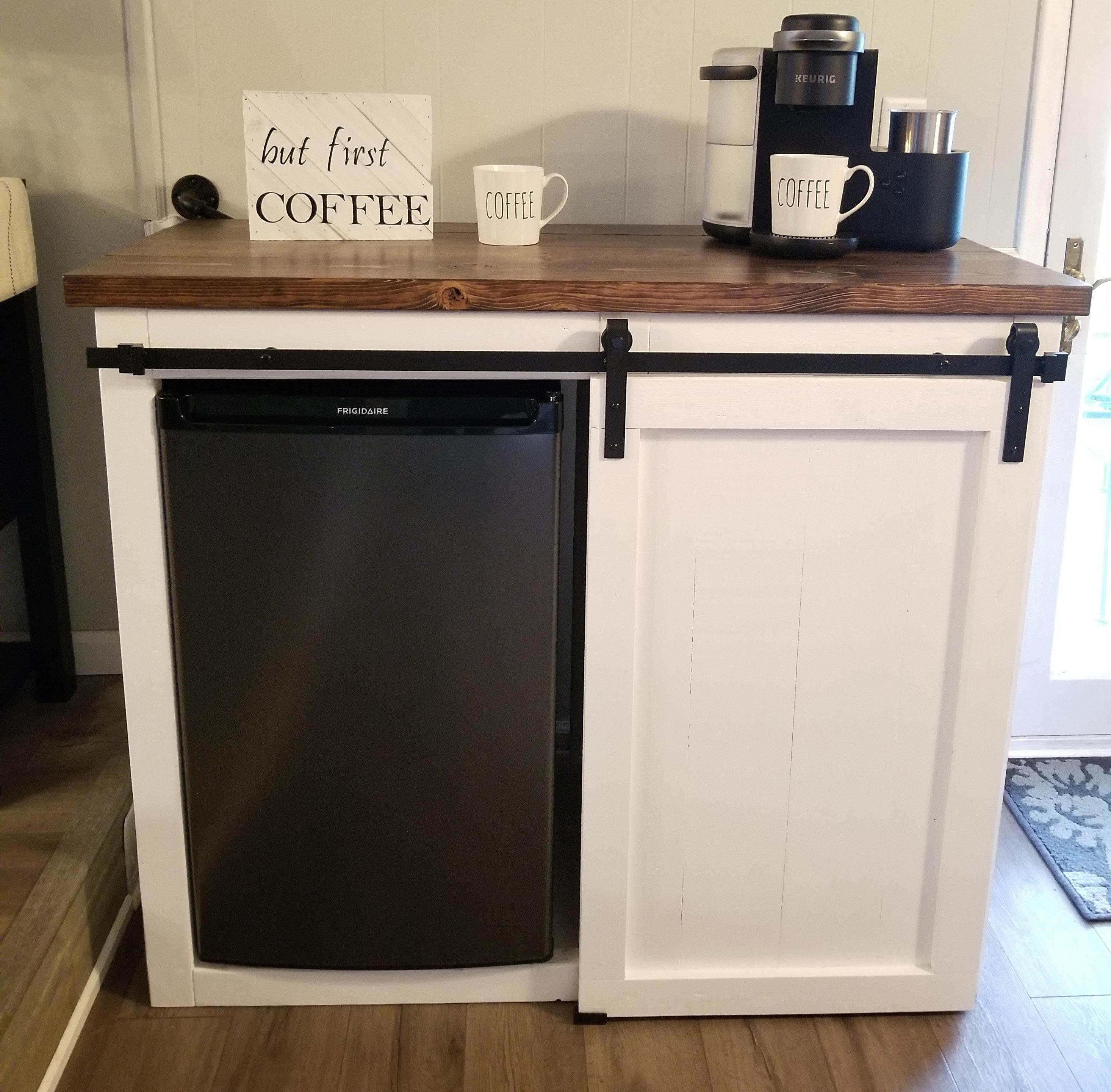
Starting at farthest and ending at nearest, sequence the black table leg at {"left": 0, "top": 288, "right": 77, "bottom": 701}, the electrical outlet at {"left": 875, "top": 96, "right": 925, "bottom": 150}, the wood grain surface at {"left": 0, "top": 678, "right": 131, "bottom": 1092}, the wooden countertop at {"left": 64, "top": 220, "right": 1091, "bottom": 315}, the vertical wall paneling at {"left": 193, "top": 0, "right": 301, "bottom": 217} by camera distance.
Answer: the black table leg at {"left": 0, "top": 288, "right": 77, "bottom": 701} → the vertical wall paneling at {"left": 193, "top": 0, "right": 301, "bottom": 217} → the electrical outlet at {"left": 875, "top": 96, "right": 925, "bottom": 150} → the wood grain surface at {"left": 0, "top": 678, "right": 131, "bottom": 1092} → the wooden countertop at {"left": 64, "top": 220, "right": 1091, "bottom": 315}

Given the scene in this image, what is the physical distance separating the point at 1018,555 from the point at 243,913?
105 cm

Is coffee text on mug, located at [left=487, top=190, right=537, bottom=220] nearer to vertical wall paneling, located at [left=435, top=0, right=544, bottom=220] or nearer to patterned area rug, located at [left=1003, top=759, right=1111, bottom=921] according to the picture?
vertical wall paneling, located at [left=435, top=0, right=544, bottom=220]

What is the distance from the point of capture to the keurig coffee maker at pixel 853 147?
Result: 153 cm

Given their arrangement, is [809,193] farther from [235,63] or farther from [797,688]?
[235,63]

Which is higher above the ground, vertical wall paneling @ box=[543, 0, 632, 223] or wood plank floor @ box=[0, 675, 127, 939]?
vertical wall paneling @ box=[543, 0, 632, 223]

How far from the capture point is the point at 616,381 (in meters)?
1.30

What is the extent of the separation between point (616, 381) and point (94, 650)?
129cm

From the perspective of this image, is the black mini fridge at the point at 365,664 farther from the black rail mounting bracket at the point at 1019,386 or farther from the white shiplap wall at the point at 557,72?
the white shiplap wall at the point at 557,72

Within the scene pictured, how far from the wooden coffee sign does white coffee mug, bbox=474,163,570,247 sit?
2.7 inches

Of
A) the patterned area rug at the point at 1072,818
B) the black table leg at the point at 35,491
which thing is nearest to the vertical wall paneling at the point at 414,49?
the black table leg at the point at 35,491

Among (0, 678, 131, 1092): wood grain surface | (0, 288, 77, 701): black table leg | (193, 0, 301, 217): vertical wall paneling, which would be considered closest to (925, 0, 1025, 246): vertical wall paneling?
(193, 0, 301, 217): vertical wall paneling

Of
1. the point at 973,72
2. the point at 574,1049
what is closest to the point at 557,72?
the point at 973,72

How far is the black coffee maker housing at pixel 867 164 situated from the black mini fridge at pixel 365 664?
490 mm

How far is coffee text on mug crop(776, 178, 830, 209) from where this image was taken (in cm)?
145
